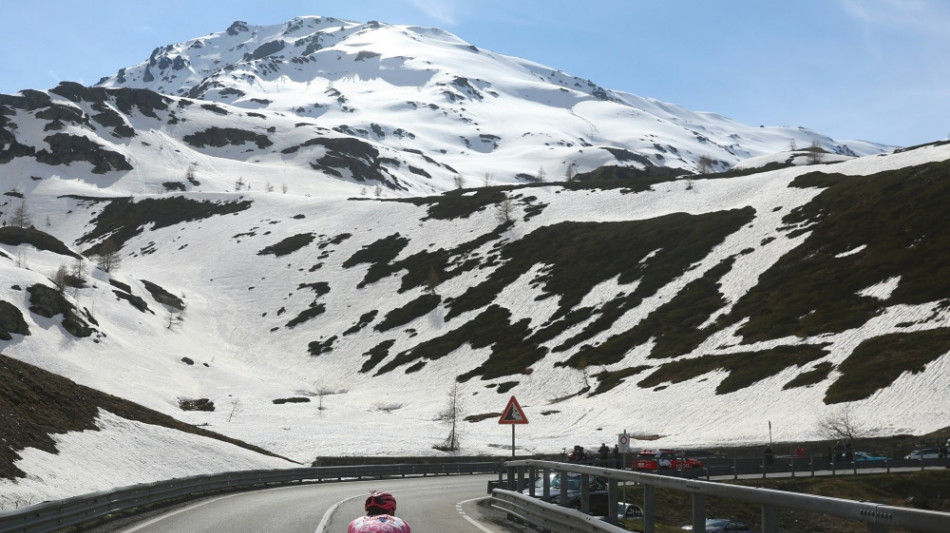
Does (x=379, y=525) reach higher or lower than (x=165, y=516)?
higher

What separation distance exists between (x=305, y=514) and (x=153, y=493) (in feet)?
16.2

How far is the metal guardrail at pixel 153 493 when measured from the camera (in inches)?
567

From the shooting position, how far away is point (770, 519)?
701 centimetres

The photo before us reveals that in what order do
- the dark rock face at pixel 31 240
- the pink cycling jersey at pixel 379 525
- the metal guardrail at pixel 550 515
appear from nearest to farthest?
the pink cycling jersey at pixel 379 525, the metal guardrail at pixel 550 515, the dark rock face at pixel 31 240

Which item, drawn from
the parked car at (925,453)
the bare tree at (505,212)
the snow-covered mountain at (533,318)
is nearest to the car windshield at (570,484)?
the snow-covered mountain at (533,318)

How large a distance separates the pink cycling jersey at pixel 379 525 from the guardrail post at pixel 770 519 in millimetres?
3333

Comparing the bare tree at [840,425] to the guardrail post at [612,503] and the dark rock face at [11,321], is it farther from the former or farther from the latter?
the dark rock face at [11,321]

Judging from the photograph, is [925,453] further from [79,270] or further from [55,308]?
[79,270]

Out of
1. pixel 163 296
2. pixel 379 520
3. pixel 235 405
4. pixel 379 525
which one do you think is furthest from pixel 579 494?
pixel 163 296

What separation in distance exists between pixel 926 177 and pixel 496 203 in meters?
74.7

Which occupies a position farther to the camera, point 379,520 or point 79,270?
point 79,270

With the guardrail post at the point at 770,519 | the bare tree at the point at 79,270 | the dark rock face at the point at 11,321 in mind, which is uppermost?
the bare tree at the point at 79,270

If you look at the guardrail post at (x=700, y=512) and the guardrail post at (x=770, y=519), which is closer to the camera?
the guardrail post at (x=770, y=519)

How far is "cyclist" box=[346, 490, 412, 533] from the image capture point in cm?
805
